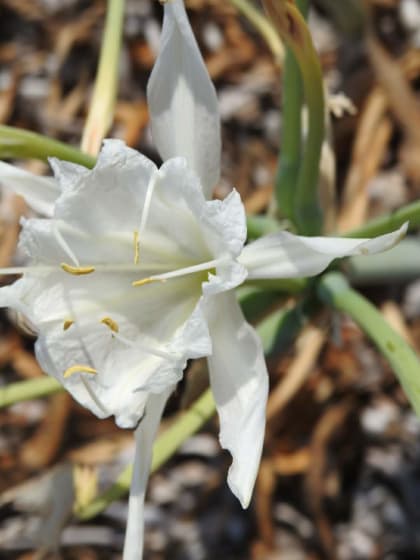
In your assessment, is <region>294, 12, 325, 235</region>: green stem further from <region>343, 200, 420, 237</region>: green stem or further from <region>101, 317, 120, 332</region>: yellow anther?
<region>101, 317, 120, 332</region>: yellow anther

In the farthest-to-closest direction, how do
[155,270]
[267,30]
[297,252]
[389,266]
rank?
[267,30]
[389,266]
[155,270]
[297,252]

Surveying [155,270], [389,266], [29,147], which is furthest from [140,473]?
[389,266]

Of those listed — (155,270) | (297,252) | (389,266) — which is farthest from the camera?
(389,266)

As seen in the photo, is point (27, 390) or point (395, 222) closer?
point (395, 222)

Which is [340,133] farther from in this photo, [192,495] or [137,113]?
[192,495]

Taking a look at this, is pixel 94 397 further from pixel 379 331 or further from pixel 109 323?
pixel 379 331

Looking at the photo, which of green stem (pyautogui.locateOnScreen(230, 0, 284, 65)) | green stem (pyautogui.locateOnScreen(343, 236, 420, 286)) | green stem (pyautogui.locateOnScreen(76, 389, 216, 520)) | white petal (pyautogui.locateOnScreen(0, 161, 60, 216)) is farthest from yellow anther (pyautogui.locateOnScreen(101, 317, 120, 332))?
green stem (pyautogui.locateOnScreen(230, 0, 284, 65))

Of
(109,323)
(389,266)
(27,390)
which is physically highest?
→ (109,323)

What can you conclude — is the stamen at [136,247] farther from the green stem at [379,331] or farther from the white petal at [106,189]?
the green stem at [379,331]
